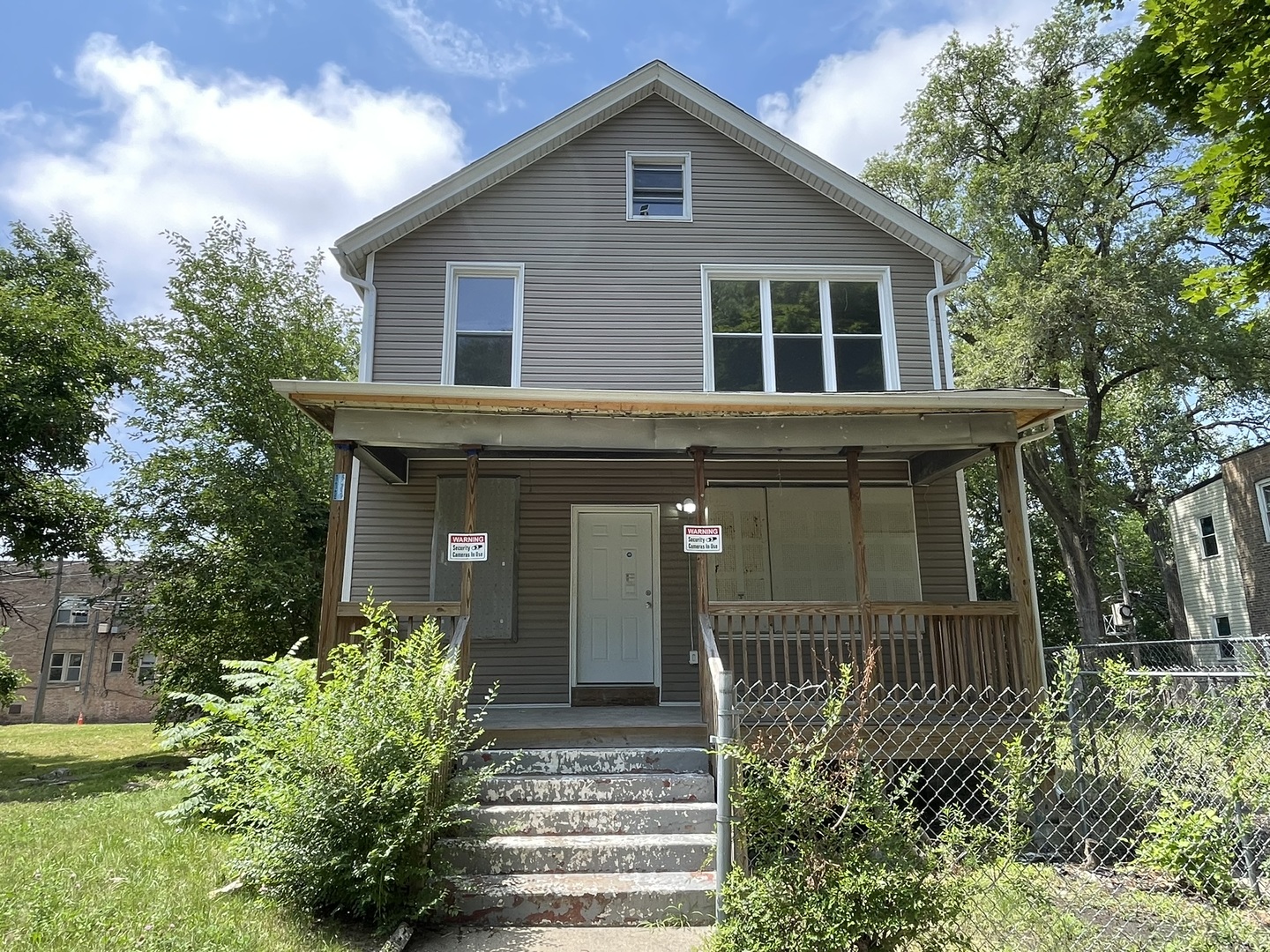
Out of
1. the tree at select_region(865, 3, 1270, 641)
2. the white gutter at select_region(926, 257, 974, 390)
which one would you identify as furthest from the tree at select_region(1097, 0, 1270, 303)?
the tree at select_region(865, 3, 1270, 641)

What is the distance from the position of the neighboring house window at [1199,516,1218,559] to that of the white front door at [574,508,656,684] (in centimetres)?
2164

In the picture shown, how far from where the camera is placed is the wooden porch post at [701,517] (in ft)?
21.9

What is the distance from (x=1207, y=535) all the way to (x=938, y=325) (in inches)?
759

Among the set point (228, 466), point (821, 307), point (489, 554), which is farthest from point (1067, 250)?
point (228, 466)

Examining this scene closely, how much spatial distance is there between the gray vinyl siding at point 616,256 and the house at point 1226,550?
14896mm

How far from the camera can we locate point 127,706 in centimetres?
3023

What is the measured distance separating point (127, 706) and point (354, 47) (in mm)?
30722

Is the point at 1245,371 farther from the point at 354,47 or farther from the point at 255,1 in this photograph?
the point at 255,1

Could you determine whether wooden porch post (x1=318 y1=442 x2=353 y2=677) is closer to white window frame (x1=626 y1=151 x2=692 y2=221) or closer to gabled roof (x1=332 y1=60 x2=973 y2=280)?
gabled roof (x1=332 y1=60 x2=973 y2=280)

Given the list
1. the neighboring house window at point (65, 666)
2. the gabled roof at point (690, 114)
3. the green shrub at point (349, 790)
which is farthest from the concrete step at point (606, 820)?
the neighboring house window at point (65, 666)

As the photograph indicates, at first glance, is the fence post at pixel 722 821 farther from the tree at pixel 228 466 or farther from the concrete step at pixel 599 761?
the tree at pixel 228 466

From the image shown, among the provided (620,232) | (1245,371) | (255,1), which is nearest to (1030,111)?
(1245,371)

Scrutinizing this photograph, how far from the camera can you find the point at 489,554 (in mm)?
8664

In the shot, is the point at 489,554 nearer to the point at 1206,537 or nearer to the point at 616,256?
the point at 616,256
